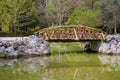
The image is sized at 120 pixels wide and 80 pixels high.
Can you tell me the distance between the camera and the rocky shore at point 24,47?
Result: 17.7 meters

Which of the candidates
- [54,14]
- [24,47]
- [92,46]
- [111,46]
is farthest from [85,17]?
[24,47]

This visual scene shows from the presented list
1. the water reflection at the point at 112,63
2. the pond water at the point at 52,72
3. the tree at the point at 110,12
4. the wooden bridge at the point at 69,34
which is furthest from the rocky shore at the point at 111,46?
the tree at the point at 110,12

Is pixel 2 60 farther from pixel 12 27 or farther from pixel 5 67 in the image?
pixel 12 27

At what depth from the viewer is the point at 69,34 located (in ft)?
68.4

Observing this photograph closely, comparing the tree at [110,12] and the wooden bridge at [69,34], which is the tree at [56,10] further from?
the wooden bridge at [69,34]

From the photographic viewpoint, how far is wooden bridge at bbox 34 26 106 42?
20516 millimetres

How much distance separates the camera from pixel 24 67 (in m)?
14.4

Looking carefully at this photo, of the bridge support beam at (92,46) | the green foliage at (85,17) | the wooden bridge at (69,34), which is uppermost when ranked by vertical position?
the green foliage at (85,17)

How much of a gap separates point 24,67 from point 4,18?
19449mm

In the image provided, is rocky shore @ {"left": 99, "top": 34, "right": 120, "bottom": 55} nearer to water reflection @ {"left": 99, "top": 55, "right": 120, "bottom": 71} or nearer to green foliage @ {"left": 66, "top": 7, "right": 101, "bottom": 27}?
water reflection @ {"left": 99, "top": 55, "right": 120, "bottom": 71}

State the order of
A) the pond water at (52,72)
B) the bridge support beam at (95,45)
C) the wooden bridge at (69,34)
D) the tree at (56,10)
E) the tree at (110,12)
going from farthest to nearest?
the tree at (56,10) < the tree at (110,12) < the bridge support beam at (95,45) < the wooden bridge at (69,34) < the pond water at (52,72)

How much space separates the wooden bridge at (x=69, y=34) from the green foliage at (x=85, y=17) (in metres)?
11.8

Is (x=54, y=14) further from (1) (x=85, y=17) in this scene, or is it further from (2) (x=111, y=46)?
(2) (x=111, y=46)

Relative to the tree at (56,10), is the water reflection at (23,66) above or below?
below
